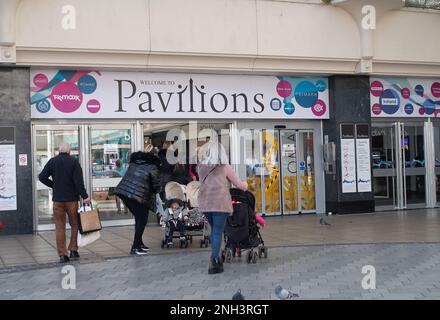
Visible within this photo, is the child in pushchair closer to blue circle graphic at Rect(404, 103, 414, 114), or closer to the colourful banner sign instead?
the colourful banner sign

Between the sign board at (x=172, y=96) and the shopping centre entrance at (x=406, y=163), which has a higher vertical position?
the sign board at (x=172, y=96)

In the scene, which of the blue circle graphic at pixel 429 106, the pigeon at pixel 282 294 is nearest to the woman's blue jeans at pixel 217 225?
the pigeon at pixel 282 294

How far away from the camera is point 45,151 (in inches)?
512

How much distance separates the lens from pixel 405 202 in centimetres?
1609

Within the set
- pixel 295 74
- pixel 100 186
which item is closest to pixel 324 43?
pixel 295 74

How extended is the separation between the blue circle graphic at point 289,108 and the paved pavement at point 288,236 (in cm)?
262

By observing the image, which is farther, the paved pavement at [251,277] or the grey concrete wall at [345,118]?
the grey concrete wall at [345,118]

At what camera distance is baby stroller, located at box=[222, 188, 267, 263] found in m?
8.32

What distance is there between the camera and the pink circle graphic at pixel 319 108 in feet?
49.6

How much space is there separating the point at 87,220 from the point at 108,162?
4.59 m

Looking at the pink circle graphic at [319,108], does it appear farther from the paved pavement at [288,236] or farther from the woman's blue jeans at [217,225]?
the woman's blue jeans at [217,225]

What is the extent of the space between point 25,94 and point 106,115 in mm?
1752

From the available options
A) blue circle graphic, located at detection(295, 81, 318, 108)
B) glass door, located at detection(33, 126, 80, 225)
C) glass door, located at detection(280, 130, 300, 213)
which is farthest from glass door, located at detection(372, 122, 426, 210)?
glass door, located at detection(33, 126, 80, 225)

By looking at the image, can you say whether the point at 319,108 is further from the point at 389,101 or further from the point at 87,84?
the point at 87,84
